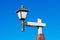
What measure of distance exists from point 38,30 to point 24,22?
0.62 m

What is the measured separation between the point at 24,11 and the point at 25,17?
0.78 ft

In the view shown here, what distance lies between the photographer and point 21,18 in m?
9.02

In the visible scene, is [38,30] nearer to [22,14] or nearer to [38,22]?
[38,22]

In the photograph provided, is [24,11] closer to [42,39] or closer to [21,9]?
[21,9]

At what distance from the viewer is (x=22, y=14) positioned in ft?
29.3

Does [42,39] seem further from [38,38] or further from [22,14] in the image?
[22,14]

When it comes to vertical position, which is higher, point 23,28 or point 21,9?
point 21,9

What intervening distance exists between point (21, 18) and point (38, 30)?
0.82 meters

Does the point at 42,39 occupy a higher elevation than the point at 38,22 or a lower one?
lower

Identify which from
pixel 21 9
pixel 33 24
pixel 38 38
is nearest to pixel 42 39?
pixel 38 38

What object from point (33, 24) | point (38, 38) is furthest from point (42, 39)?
point (33, 24)

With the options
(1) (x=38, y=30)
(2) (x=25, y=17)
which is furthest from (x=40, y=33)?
(2) (x=25, y=17)

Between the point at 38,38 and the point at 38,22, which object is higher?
the point at 38,22

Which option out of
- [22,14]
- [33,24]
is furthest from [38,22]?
[22,14]
